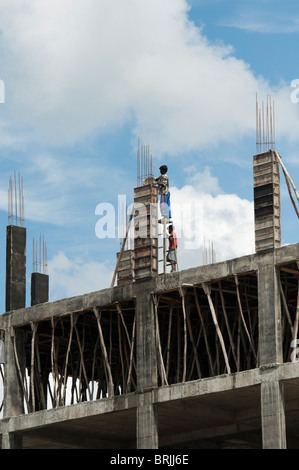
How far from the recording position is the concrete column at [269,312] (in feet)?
116

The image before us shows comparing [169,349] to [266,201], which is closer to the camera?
[266,201]

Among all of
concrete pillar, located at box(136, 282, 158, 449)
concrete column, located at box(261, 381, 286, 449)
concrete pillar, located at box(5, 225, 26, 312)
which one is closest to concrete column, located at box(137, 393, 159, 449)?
concrete pillar, located at box(136, 282, 158, 449)

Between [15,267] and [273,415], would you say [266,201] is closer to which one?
[273,415]

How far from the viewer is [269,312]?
35.7m

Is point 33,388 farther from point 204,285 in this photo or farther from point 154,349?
point 204,285

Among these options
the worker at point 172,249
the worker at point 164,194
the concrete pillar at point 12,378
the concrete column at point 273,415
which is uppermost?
the worker at point 164,194

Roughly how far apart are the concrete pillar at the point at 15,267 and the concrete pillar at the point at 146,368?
22.5ft

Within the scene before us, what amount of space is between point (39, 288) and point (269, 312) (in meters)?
13.9

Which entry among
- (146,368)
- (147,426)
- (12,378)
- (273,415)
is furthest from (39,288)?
(273,415)

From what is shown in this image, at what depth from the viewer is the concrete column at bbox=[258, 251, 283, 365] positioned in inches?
1393

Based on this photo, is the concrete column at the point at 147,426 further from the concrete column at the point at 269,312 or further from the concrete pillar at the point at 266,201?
the concrete pillar at the point at 266,201

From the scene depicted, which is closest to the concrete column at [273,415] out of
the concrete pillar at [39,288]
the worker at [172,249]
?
the worker at [172,249]
